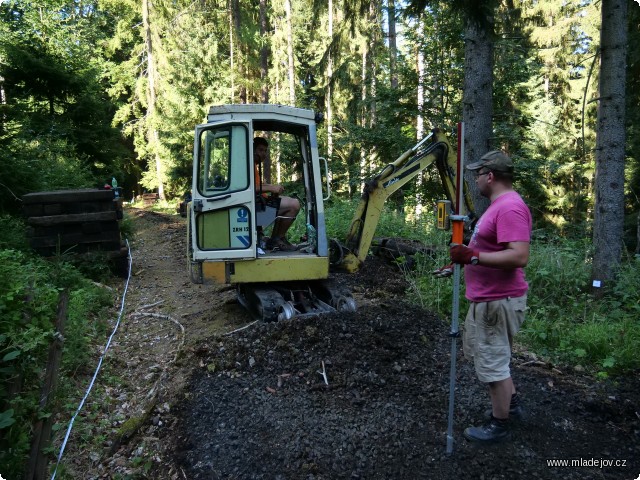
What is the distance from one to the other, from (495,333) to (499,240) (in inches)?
24.8

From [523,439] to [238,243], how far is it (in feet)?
12.1

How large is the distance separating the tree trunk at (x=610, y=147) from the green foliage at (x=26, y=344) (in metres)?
6.59

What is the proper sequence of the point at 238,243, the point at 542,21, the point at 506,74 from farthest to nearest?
the point at 542,21 → the point at 506,74 → the point at 238,243

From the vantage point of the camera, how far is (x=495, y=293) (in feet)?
9.89

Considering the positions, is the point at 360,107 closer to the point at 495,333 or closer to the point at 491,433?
the point at 495,333

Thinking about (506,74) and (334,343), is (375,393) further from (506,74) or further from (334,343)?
(506,74)

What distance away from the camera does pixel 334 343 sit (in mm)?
4543

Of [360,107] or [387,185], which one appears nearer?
[387,185]

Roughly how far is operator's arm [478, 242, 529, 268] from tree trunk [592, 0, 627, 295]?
447 centimetres

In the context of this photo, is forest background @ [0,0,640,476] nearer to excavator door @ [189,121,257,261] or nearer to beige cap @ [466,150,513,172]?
excavator door @ [189,121,257,261]

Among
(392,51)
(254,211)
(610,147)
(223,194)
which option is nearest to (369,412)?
(254,211)

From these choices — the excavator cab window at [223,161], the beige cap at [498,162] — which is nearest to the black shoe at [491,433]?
the beige cap at [498,162]

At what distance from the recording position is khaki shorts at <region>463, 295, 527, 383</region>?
3.02m

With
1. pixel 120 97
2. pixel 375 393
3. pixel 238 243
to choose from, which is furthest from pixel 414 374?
pixel 120 97
